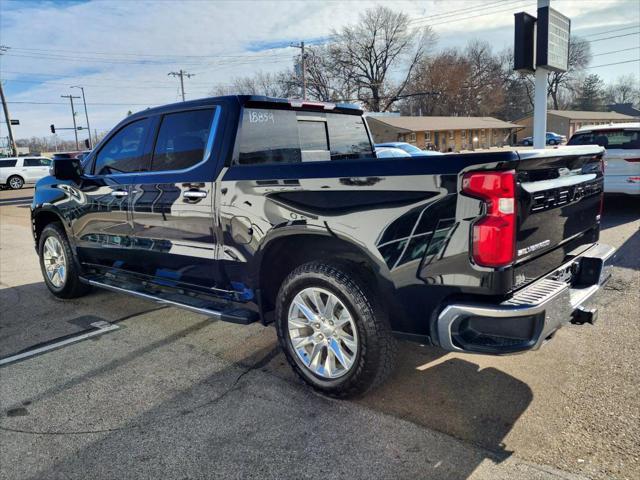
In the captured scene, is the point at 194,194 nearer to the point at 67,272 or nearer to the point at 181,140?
the point at 181,140

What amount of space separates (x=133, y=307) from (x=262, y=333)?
5.83 feet

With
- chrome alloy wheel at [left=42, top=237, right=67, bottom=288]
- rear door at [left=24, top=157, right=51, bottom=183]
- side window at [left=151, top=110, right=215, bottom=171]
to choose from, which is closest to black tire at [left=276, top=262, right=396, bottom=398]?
side window at [left=151, top=110, right=215, bottom=171]

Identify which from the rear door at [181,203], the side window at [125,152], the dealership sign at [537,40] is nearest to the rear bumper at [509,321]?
the rear door at [181,203]

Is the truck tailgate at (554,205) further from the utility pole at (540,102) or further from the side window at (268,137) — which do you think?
the utility pole at (540,102)

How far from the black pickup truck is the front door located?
20 mm

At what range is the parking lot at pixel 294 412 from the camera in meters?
2.54

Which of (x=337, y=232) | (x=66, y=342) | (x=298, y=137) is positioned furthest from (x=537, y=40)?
(x=66, y=342)

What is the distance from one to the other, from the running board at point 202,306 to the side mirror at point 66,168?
120 centimetres

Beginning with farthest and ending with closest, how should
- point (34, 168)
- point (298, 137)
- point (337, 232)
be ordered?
point (34, 168)
point (298, 137)
point (337, 232)

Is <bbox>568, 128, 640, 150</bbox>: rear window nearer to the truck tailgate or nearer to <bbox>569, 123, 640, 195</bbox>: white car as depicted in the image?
<bbox>569, 123, 640, 195</bbox>: white car

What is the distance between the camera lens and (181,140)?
4.00m

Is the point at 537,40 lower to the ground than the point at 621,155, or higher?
higher

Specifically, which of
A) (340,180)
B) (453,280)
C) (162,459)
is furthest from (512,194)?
(162,459)

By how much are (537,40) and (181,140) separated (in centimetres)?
512
